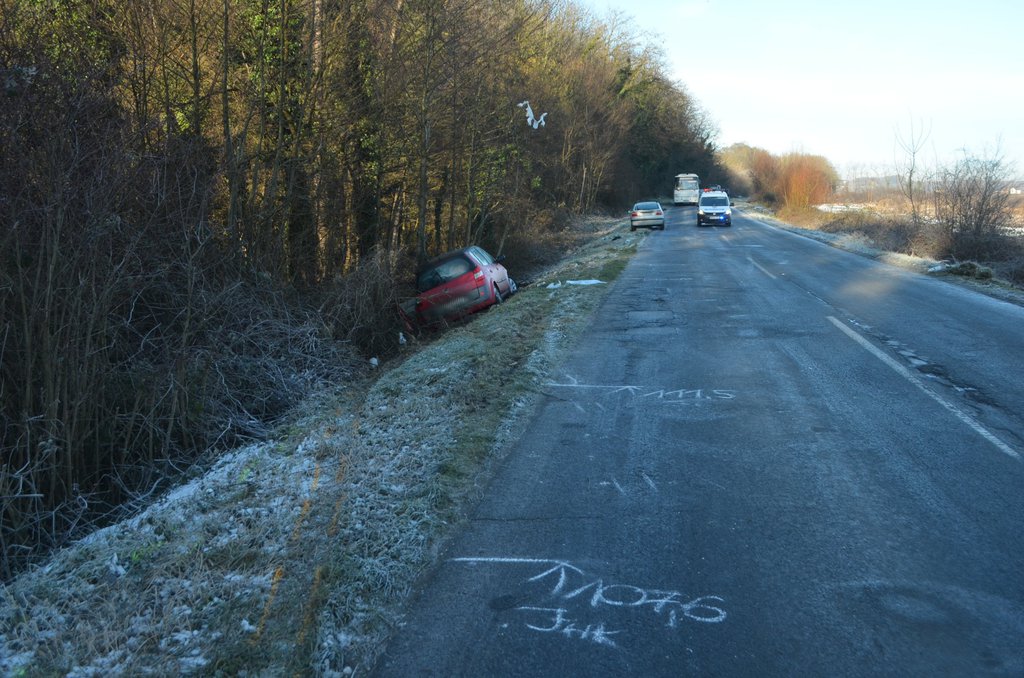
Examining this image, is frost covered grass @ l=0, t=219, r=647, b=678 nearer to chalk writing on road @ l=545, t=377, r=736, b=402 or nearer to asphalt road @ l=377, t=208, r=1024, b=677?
asphalt road @ l=377, t=208, r=1024, b=677

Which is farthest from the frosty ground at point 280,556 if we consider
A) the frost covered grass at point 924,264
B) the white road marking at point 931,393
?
the frost covered grass at point 924,264

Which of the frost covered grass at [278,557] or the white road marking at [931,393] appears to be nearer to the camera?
the frost covered grass at [278,557]

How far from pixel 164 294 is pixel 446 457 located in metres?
4.35

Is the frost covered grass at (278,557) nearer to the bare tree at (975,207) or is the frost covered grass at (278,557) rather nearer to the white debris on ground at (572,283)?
the white debris on ground at (572,283)

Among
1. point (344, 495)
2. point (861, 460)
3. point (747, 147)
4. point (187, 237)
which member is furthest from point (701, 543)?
point (747, 147)

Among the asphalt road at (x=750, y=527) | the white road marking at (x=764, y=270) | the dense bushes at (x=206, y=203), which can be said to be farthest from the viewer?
the white road marking at (x=764, y=270)

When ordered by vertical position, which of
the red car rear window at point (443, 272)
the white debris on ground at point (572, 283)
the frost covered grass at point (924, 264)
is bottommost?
the frost covered grass at point (924, 264)

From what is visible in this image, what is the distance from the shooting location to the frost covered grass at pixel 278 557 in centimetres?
353

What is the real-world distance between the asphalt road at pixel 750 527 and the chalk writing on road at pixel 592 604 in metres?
0.01

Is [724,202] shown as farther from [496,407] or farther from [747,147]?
[747,147]

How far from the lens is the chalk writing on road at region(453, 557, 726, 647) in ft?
12.1

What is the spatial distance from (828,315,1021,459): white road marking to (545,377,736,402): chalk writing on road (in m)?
1.85

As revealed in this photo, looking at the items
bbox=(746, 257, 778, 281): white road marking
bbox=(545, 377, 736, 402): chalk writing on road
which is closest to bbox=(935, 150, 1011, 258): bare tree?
bbox=(746, 257, 778, 281): white road marking

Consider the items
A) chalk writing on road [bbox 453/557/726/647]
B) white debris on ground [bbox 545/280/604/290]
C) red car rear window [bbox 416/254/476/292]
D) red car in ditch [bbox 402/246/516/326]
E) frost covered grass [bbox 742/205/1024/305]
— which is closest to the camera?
chalk writing on road [bbox 453/557/726/647]
